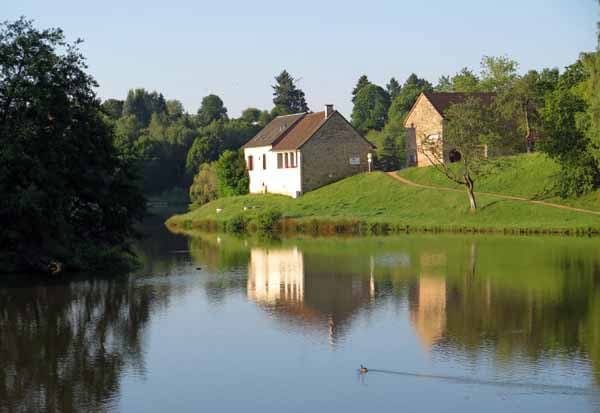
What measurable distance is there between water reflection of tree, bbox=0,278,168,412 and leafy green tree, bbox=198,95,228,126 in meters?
124

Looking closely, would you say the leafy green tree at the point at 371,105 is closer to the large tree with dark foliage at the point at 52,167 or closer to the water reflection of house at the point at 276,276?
the water reflection of house at the point at 276,276

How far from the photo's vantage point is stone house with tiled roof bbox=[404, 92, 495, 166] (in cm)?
6669

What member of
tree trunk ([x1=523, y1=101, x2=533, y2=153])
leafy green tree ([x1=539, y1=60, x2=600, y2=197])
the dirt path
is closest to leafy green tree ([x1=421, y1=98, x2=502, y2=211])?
the dirt path

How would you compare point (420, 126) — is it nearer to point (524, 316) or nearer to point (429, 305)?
point (429, 305)

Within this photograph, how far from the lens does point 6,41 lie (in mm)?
32656

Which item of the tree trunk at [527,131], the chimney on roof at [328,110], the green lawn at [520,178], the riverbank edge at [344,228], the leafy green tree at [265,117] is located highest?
the leafy green tree at [265,117]

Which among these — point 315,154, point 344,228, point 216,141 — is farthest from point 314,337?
point 216,141

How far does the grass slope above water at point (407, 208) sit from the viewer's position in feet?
168

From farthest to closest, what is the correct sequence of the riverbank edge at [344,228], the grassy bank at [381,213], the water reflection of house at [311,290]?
the grassy bank at [381,213]
the riverbank edge at [344,228]
the water reflection of house at [311,290]

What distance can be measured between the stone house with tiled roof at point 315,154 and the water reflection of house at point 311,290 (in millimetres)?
28294

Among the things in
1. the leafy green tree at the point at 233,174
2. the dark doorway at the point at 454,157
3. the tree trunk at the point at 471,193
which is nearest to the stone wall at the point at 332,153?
the dark doorway at the point at 454,157

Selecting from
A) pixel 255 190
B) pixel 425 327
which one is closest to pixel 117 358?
pixel 425 327

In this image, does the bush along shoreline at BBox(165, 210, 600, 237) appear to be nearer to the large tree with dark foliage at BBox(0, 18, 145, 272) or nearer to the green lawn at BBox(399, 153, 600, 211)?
the green lawn at BBox(399, 153, 600, 211)

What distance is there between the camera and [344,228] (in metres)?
56.1
